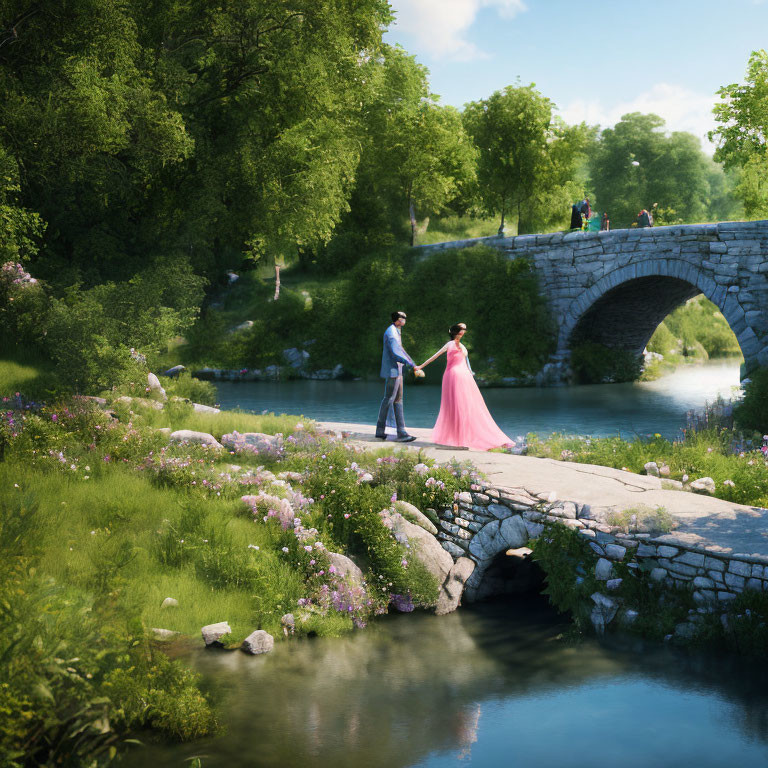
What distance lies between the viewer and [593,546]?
7.76 meters

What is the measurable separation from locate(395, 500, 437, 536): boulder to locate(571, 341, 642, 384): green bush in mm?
21297

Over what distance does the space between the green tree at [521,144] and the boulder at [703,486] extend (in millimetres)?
24682

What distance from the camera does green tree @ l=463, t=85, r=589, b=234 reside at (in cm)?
3334

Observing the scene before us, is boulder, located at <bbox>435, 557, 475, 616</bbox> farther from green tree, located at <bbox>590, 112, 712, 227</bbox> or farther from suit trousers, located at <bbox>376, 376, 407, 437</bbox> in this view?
green tree, located at <bbox>590, 112, 712, 227</bbox>

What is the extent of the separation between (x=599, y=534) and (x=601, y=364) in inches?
887

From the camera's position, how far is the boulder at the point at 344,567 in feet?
26.2

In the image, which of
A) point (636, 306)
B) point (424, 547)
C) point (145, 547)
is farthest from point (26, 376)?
point (636, 306)

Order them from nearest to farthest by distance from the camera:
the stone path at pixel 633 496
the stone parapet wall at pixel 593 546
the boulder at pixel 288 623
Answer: the stone parapet wall at pixel 593 546, the stone path at pixel 633 496, the boulder at pixel 288 623

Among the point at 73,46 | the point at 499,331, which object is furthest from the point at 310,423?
the point at 499,331

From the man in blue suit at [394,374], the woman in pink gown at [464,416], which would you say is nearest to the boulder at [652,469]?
the woman in pink gown at [464,416]

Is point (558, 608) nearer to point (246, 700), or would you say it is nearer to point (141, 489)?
point (246, 700)

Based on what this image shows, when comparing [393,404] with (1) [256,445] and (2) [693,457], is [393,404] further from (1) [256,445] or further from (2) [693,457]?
(2) [693,457]

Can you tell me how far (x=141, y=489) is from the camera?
28.9 ft

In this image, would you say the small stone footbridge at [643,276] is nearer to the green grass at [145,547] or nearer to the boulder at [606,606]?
the boulder at [606,606]
